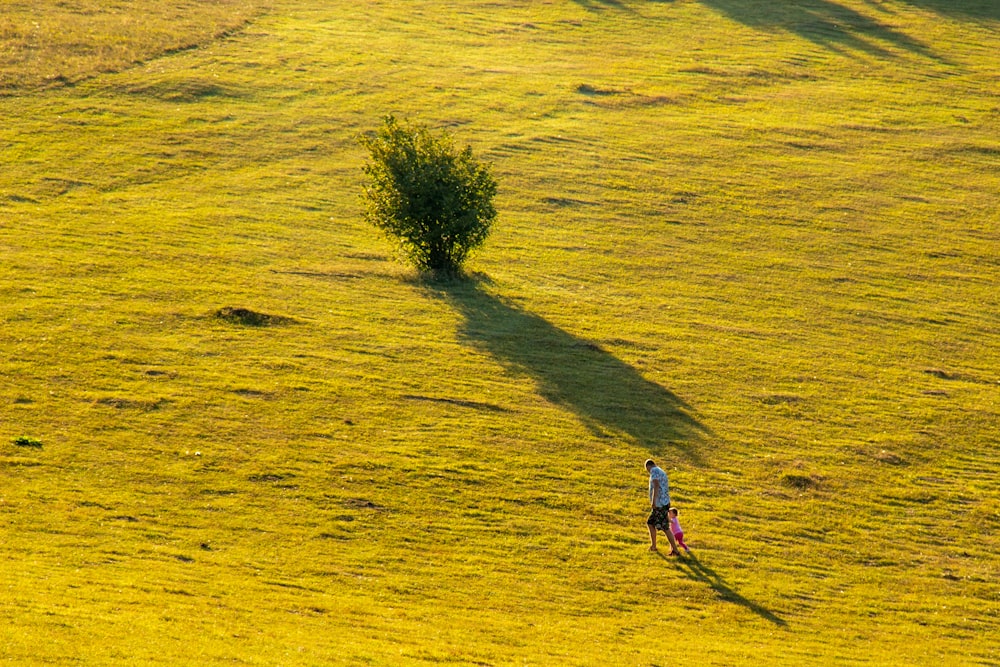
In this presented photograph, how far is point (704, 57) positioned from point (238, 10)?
42.4 meters

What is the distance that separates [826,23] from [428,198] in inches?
2797

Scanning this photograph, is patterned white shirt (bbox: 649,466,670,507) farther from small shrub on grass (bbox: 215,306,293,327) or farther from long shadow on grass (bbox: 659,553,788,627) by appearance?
small shrub on grass (bbox: 215,306,293,327)

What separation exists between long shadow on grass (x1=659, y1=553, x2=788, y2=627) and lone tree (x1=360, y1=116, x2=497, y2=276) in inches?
960

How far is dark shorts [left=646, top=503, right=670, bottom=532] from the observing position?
27.5 meters

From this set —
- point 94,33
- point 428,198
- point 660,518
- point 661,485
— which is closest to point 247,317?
point 428,198

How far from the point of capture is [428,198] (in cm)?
4853

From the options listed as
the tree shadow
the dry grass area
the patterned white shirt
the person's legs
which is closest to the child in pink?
the person's legs

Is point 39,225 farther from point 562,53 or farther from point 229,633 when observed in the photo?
point 562,53

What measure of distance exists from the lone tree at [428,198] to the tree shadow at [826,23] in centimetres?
6029

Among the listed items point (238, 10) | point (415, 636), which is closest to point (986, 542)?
point (415, 636)

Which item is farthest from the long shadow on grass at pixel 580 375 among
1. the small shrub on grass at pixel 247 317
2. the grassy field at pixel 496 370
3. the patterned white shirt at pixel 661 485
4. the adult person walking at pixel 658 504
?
the small shrub on grass at pixel 247 317

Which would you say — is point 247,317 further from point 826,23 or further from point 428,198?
point 826,23

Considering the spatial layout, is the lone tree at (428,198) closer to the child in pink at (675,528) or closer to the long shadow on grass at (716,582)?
the child in pink at (675,528)

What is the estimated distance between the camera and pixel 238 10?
98500 millimetres
